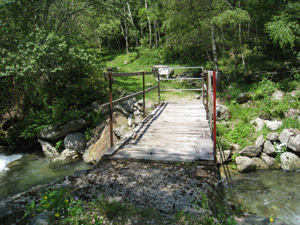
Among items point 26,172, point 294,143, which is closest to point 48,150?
point 26,172

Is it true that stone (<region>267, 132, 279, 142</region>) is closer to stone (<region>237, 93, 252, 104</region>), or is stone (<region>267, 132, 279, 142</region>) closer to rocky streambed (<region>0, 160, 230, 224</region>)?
stone (<region>237, 93, 252, 104</region>)

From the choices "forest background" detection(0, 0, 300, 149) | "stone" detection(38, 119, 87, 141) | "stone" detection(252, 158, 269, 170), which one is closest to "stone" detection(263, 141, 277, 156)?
"stone" detection(252, 158, 269, 170)

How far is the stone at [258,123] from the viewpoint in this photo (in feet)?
23.5

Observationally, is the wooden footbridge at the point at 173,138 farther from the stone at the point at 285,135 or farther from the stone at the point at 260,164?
the stone at the point at 285,135

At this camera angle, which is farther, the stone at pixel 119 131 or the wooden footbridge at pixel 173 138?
the stone at pixel 119 131

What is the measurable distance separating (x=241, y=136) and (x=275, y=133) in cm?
90

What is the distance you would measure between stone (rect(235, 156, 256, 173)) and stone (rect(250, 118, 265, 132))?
178 cm

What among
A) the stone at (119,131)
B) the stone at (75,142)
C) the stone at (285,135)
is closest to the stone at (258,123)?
the stone at (285,135)

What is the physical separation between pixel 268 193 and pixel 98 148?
4526mm

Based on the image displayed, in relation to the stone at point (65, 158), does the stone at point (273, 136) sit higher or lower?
higher

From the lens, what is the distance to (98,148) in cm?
690

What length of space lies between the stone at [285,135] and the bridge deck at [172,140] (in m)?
2.12

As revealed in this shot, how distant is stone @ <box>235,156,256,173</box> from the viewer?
561 centimetres

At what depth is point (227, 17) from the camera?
30.8 ft
